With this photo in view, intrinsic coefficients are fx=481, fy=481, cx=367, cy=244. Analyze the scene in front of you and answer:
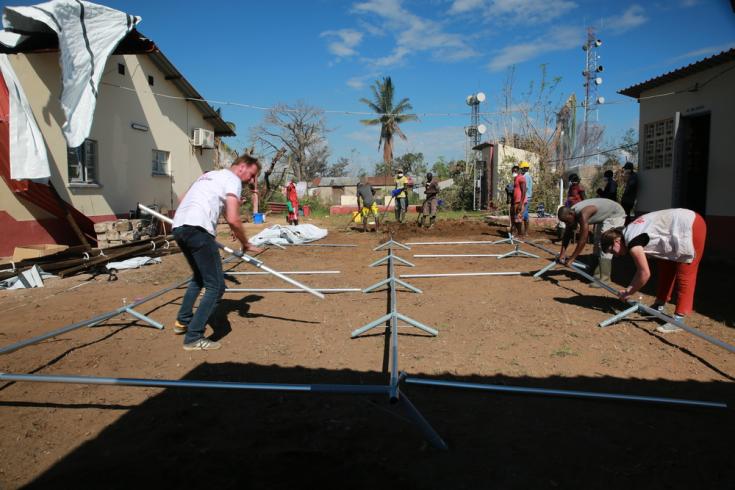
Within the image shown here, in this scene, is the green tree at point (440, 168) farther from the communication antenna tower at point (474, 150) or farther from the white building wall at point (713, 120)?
the white building wall at point (713, 120)

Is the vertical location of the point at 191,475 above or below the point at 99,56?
below

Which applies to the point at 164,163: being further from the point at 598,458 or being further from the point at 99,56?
the point at 598,458

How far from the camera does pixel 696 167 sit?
1077cm

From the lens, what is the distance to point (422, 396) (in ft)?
10.5

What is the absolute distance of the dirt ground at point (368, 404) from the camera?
7.70 ft

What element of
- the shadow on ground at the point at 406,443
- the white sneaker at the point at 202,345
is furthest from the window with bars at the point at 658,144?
the white sneaker at the point at 202,345

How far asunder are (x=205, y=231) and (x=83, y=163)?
8.12m

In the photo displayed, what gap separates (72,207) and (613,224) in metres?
9.61

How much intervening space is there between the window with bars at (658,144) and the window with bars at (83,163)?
12.5 m

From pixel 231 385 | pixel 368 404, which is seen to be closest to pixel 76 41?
pixel 231 385

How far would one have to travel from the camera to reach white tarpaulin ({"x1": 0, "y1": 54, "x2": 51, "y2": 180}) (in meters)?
8.01

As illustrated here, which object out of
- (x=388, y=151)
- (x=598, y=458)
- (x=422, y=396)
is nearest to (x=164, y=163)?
(x=422, y=396)

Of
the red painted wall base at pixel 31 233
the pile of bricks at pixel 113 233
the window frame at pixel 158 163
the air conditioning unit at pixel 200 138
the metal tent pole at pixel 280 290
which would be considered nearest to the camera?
the metal tent pole at pixel 280 290

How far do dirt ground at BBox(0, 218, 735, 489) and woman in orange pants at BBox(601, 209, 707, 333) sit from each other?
451mm
